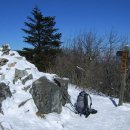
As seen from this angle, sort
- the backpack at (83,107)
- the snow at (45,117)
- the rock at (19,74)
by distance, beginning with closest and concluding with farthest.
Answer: the snow at (45,117)
the backpack at (83,107)
the rock at (19,74)

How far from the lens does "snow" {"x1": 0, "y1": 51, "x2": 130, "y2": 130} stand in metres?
7.84

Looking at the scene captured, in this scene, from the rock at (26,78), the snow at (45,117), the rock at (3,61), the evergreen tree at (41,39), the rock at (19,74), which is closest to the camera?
the snow at (45,117)

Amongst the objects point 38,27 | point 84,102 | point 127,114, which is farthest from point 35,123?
point 38,27

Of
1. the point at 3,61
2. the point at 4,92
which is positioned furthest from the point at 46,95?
the point at 3,61

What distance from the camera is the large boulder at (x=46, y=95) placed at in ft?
29.6

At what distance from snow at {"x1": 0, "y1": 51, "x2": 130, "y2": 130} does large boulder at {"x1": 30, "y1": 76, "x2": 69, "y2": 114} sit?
18cm

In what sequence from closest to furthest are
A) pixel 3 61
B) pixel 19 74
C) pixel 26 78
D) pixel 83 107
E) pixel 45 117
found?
pixel 45 117 → pixel 83 107 → pixel 26 78 → pixel 19 74 → pixel 3 61

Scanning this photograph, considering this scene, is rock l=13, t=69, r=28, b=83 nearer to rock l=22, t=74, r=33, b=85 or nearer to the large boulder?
rock l=22, t=74, r=33, b=85

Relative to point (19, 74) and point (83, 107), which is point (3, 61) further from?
point (83, 107)

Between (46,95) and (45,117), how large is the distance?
75 centimetres

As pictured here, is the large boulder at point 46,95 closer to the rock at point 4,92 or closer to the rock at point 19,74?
the rock at point 4,92

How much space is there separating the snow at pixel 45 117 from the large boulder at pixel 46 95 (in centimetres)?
18

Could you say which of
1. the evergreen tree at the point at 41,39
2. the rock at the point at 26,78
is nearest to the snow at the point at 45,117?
the rock at the point at 26,78

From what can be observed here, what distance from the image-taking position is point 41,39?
25.1m
